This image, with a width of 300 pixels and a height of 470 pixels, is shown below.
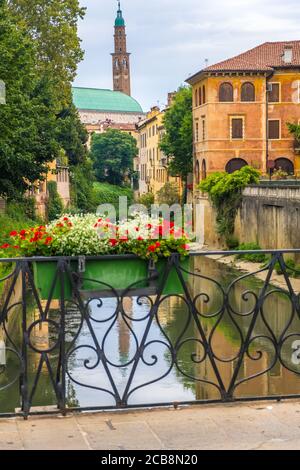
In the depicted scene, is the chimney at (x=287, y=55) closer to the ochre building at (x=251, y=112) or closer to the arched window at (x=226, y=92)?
the ochre building at (x=251, y=112)

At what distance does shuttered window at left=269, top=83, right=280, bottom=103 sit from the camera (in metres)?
62.0

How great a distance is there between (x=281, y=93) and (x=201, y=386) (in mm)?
46892

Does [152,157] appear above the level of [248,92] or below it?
below

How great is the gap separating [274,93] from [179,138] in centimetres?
1202

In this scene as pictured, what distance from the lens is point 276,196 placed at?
46.9 meters

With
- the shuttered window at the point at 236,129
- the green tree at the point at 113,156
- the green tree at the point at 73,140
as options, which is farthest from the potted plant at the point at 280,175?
the green tree at the point at 113,156

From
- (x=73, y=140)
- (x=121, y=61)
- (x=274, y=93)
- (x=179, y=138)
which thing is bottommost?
(x=73, y=140)

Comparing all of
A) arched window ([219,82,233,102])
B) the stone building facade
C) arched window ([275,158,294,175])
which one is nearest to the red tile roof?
arched window ([219,82,233,102])

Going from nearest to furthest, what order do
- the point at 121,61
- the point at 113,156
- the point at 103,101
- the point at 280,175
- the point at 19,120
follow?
the point at 19,120 < the point at 280,175 < the point at 113,156 < the point at 103,101 < the point at 121,61

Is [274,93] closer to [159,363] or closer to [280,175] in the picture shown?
[280,175]

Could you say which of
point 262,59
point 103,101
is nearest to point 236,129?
point 262,59

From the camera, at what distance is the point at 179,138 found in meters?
72.4
